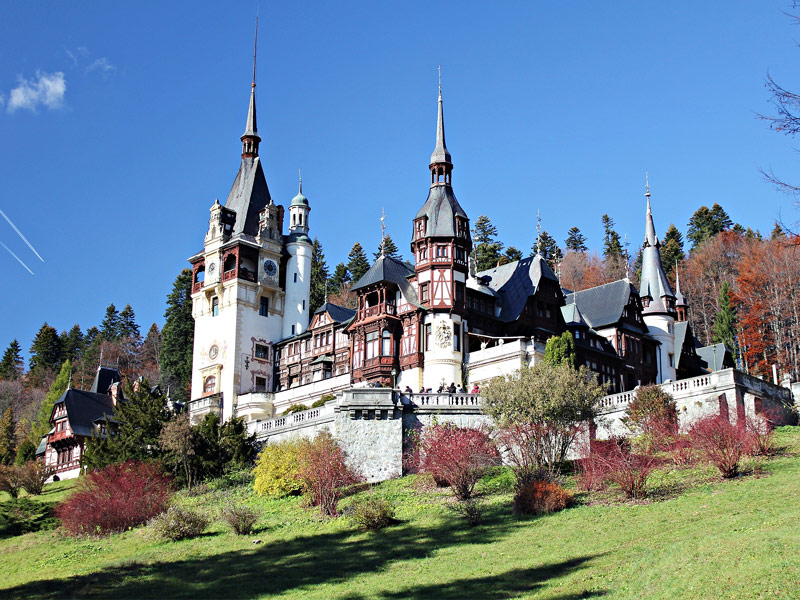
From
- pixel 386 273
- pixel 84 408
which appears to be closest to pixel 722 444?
pixel 386 273

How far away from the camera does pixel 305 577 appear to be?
26297 millimetres

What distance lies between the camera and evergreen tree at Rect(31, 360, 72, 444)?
2943 inches

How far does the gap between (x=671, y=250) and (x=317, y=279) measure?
37.2 metres

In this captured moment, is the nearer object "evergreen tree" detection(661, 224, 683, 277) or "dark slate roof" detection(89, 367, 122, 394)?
"dark slate roof" detection(89, 367, 122, 394)

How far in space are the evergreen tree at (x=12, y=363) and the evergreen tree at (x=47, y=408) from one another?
26.6 metres

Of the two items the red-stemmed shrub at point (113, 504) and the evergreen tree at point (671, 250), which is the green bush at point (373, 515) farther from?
the evergreen tree at point (671, 250)

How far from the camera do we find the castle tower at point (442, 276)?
5341 cm

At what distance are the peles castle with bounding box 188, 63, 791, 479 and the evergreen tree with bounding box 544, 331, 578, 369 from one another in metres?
2.04

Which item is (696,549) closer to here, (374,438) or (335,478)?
(335,478)

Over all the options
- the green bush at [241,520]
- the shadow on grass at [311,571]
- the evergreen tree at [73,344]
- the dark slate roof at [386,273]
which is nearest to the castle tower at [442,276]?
the dark slate roof at [386,273]

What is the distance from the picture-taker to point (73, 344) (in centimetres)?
11150

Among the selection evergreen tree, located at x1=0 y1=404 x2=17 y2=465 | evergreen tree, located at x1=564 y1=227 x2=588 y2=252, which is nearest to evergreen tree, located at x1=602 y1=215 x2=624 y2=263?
evergreen tree, located at x1=564 y1=227 x2=588 y2=252

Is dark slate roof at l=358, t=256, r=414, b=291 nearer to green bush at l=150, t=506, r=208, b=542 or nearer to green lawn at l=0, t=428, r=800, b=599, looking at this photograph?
green lawn at l=0, t=428, r=800, b=599

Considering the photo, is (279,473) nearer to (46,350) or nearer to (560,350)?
(560,350)
